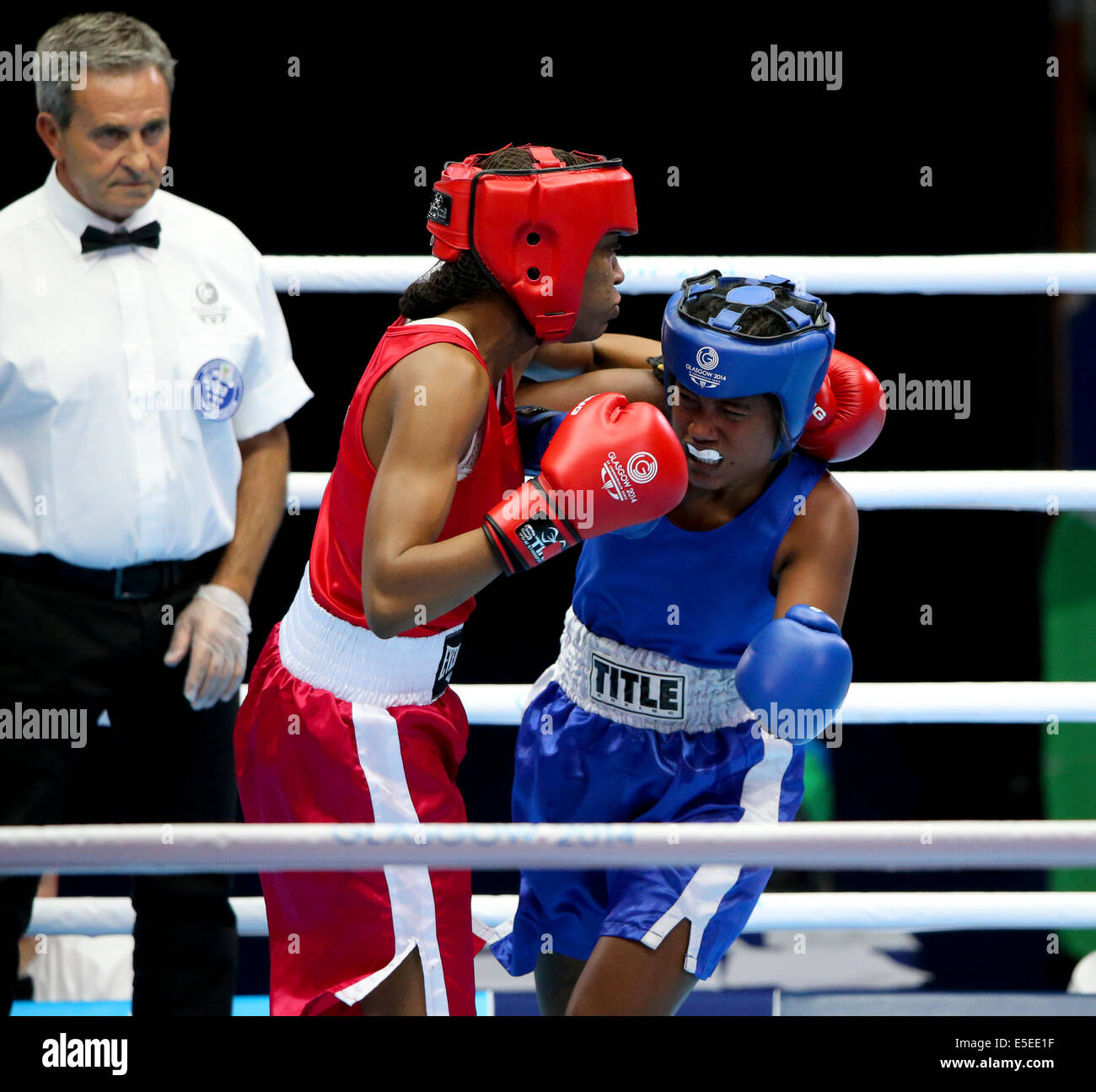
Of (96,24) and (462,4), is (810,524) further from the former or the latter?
(462,4)

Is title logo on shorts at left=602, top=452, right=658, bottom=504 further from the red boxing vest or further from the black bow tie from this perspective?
the black bow tie

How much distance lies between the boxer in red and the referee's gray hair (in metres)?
0.59

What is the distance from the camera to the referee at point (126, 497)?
2162mm

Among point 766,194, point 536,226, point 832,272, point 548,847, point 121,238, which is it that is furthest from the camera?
point 766,194

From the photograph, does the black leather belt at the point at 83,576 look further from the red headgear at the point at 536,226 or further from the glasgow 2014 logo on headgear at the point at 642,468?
the glasgow 2014 logo on headgear at the point at 642,468

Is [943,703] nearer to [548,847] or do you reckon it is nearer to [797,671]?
[797,671]

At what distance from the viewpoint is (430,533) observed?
1705mm

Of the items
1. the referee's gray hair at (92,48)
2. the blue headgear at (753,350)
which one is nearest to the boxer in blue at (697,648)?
the blue headgear at (753,350)

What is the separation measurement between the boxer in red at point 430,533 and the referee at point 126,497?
0.27 meters

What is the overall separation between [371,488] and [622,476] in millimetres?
323

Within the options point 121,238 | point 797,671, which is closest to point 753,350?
point 797,671

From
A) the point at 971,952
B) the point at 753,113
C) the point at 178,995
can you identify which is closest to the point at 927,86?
the point at 753,113

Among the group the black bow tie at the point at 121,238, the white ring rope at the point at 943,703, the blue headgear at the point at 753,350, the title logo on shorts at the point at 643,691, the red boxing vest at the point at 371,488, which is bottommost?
the white ring rope at the point at 943,703
